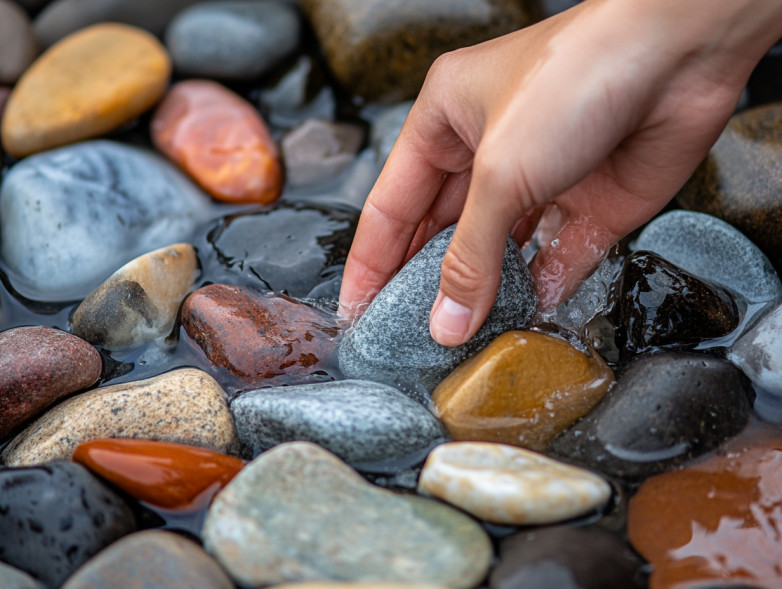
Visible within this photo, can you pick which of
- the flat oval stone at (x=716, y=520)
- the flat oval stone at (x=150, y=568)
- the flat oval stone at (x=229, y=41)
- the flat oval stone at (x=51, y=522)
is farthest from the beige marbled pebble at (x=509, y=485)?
the flat oval stone at (x=229, y=41)

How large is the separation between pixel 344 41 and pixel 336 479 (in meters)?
2.75

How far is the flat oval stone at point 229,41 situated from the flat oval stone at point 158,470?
2.62m

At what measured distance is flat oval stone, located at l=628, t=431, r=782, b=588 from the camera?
1.79 m

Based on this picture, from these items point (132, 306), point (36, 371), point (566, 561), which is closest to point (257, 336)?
Answer: point (132, 306)

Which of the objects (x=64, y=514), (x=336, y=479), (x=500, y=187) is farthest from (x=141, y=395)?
(x=500, y=187)

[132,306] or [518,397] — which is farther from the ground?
[132,306]

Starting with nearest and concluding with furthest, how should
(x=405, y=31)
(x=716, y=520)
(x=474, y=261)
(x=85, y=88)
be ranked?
Result: (x=716, y=520), (x=474, y=261), (x=85, y=88), (x=405, y=31)

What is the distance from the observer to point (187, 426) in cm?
223

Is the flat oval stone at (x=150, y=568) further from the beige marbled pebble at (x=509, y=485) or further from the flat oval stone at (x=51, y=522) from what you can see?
the beige marbled pebble at (x=509, y=485)

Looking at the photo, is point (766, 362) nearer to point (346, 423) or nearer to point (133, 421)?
point (346, 423)

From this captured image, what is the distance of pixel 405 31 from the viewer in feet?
11.9

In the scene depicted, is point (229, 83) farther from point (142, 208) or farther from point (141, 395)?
point (141, 395)

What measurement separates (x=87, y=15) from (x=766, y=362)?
4289 millimetres

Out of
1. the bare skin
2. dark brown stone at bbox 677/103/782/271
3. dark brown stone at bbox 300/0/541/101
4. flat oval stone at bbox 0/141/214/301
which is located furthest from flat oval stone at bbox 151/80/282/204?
dark brown stone at bbox 677/103/782/271
